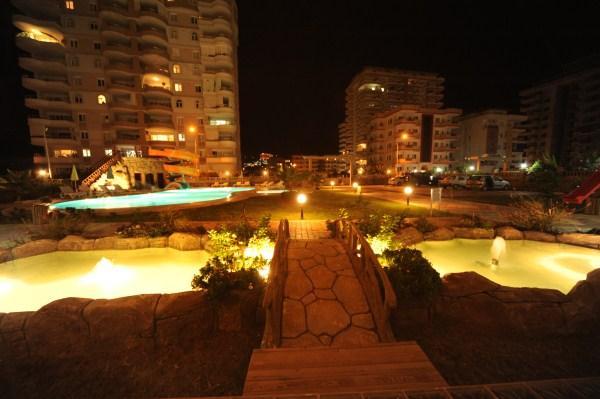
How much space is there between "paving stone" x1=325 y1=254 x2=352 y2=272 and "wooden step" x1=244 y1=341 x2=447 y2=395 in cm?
249

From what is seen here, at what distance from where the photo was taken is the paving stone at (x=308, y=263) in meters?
5.65

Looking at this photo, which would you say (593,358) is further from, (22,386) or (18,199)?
(18,199)

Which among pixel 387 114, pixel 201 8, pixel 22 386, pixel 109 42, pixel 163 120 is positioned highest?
pixel 201 8

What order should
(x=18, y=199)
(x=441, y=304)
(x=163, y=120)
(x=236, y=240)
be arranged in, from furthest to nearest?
1. (x=163, y=120)
2. (x=18, y=199)
3. (x=236, y=240)
4. (x=441, y=304)

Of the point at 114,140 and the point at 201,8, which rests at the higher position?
the point at 201,8

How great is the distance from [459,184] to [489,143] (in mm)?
40305

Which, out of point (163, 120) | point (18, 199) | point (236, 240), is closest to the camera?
point (236, 240)

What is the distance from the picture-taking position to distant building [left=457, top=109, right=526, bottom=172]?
55.2 meters

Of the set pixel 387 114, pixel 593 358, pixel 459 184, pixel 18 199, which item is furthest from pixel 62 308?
pixel 387 114

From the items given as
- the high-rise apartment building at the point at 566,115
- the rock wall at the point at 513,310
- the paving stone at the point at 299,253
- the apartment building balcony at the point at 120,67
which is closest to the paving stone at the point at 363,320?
the rock wall at the point at 513,310

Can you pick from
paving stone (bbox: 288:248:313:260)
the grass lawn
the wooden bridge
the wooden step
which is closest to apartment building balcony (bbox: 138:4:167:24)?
the grass lawn

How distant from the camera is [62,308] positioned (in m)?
4.09

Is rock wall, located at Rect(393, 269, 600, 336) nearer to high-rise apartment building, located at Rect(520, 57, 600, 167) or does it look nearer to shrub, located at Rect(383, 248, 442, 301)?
shrub, located at Rect(383, 248, 442, 301)

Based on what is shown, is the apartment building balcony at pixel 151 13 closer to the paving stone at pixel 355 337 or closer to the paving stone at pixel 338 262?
the paving stone at pixel 338 262
